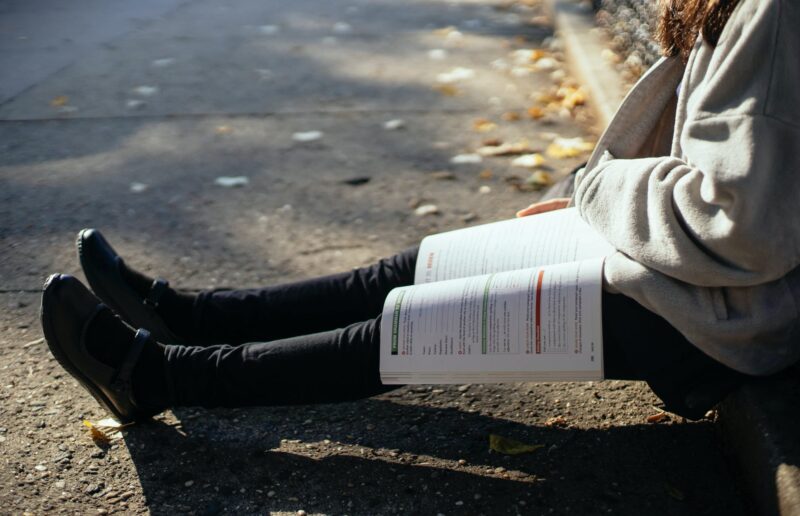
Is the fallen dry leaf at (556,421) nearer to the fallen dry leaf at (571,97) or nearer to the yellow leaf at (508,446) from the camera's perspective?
the yellow leaf at (508,446)

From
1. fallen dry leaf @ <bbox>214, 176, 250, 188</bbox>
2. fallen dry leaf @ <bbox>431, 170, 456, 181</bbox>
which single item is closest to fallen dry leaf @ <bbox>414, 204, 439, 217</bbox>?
fallen dry leaf @ <bbox>431, 170, 456, 181</bbox>

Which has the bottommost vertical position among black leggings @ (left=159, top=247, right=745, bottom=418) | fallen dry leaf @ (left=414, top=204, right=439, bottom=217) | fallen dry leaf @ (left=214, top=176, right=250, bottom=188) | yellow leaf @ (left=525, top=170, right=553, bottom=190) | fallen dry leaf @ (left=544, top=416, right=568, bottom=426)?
fallen dry leaf @ (left=214, top=176, right=250, bottom=188)

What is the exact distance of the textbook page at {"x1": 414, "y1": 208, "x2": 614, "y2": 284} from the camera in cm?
220

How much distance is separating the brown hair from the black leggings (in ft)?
1.74

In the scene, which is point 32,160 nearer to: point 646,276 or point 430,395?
point 430,395

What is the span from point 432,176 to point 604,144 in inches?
70.1

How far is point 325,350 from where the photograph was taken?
88.0 inches

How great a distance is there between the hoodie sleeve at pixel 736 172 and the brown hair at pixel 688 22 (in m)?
0.04

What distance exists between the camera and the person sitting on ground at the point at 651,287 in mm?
1797

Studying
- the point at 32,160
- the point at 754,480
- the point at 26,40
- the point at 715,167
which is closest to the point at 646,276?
the point at 715,167

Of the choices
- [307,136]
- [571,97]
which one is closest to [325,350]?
[307,136]

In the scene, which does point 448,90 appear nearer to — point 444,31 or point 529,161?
point 529,161

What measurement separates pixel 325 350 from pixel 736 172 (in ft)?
3.07

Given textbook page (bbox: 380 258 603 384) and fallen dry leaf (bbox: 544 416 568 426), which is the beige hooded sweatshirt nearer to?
textbook page (bbox: 380 258 603 384)
